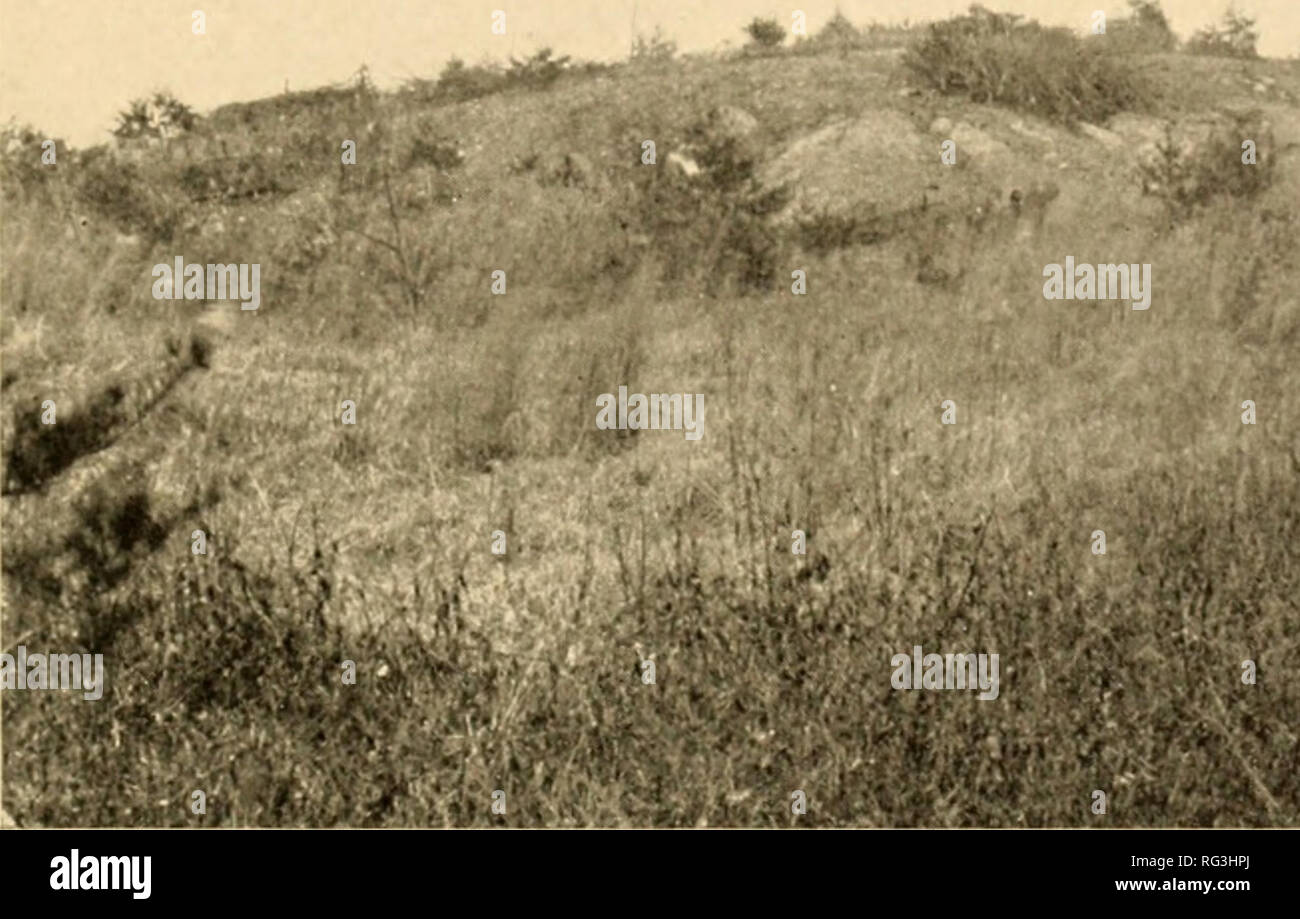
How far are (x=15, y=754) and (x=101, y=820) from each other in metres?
0.43

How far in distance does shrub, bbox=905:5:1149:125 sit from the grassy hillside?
397 millimetres

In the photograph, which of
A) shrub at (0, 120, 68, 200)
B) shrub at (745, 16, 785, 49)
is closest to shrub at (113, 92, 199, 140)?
shrub at (0, 120, 68, 200)

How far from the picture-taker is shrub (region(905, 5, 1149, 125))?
37.7 feet

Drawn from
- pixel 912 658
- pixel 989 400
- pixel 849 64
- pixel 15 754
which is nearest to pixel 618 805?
pixel 912 658

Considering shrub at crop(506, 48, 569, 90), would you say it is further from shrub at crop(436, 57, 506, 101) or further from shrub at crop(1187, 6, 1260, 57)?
shrub at crop(1187, 6, 1260, 57)

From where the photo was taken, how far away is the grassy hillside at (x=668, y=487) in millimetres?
4059

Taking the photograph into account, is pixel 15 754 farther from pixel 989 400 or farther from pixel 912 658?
pixel 989 400

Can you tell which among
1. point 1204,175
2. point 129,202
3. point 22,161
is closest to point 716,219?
point 1204,175

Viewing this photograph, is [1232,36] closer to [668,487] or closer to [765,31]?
[765,31]

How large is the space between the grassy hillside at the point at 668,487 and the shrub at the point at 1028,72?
397 millimetres

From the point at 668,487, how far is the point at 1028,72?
7.10 m

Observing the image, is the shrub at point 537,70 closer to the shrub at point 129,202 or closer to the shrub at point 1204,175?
the shrub at point 129,202

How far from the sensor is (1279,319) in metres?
7.73

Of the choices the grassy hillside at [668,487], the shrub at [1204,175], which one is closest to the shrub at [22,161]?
→ the grassy hillside at [668,487]
